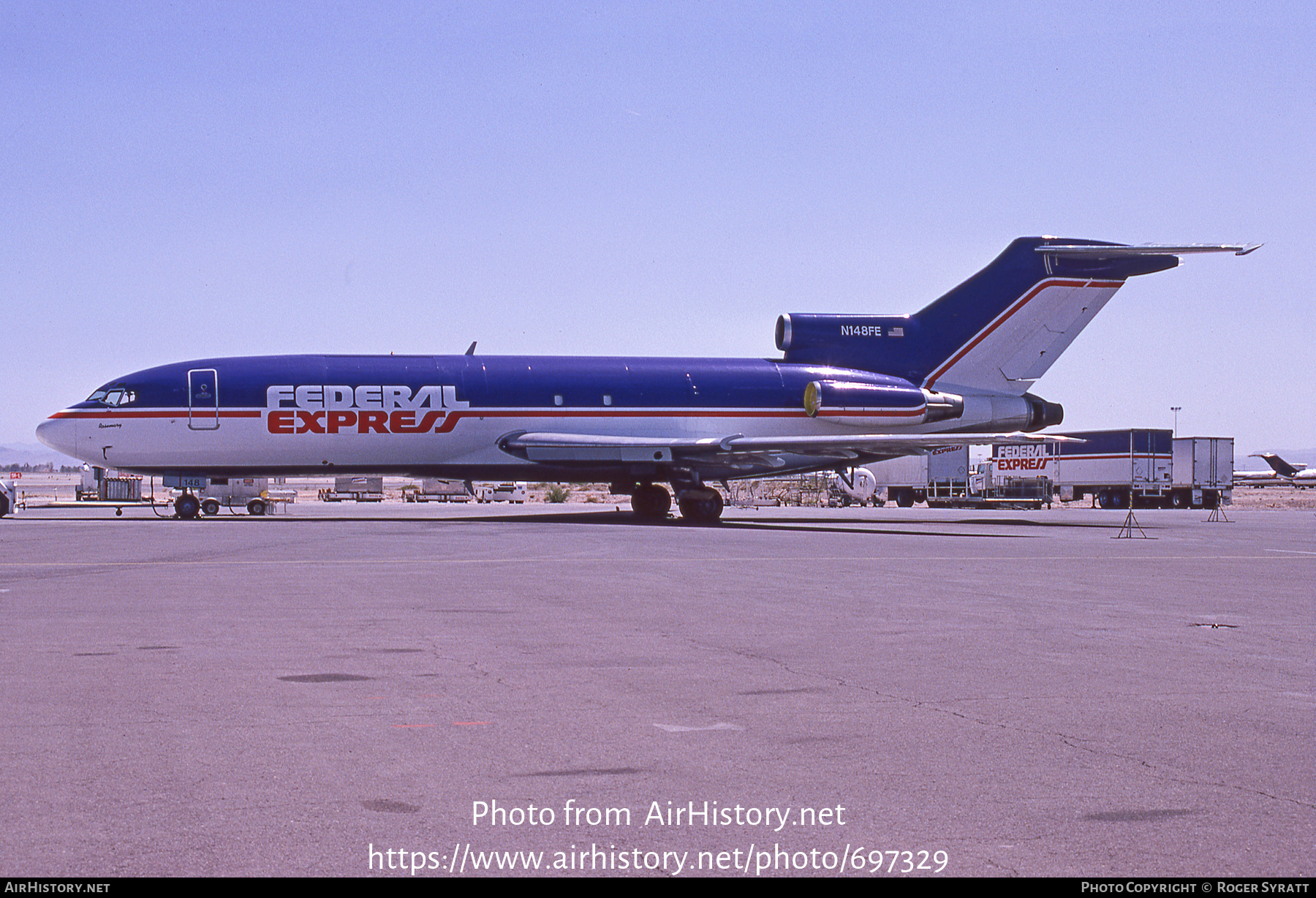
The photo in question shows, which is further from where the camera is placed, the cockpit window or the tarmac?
the cockpit window

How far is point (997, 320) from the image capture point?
37281mm

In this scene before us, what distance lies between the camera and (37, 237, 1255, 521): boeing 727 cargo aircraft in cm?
3244

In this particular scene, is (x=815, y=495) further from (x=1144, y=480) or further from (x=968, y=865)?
(x=968, y=865)

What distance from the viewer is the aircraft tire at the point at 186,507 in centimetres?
3662

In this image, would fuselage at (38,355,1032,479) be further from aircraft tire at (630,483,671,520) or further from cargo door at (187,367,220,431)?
aircraft tire at (630,483,671,520)

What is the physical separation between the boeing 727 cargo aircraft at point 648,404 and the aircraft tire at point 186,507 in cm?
5

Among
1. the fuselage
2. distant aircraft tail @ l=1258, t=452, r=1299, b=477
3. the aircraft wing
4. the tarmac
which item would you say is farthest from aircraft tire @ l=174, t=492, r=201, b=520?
distant aircraft tail @ l=1258, t=452, r=1299, b=477

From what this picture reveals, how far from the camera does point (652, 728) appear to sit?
6.54 meters

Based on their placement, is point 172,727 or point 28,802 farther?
point 172,727

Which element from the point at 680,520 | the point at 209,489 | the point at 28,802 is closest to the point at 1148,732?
the point at 28,802

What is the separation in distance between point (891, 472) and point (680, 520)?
40.7 meters

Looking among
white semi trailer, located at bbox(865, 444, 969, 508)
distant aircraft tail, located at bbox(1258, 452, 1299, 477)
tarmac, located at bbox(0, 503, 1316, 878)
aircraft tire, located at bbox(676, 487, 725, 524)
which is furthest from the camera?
distant aircraft tail, located at bbox(1258, 452, 1299, 477)

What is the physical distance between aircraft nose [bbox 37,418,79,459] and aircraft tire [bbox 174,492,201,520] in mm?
4567

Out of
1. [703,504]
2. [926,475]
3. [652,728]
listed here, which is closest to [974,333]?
[703,504]
